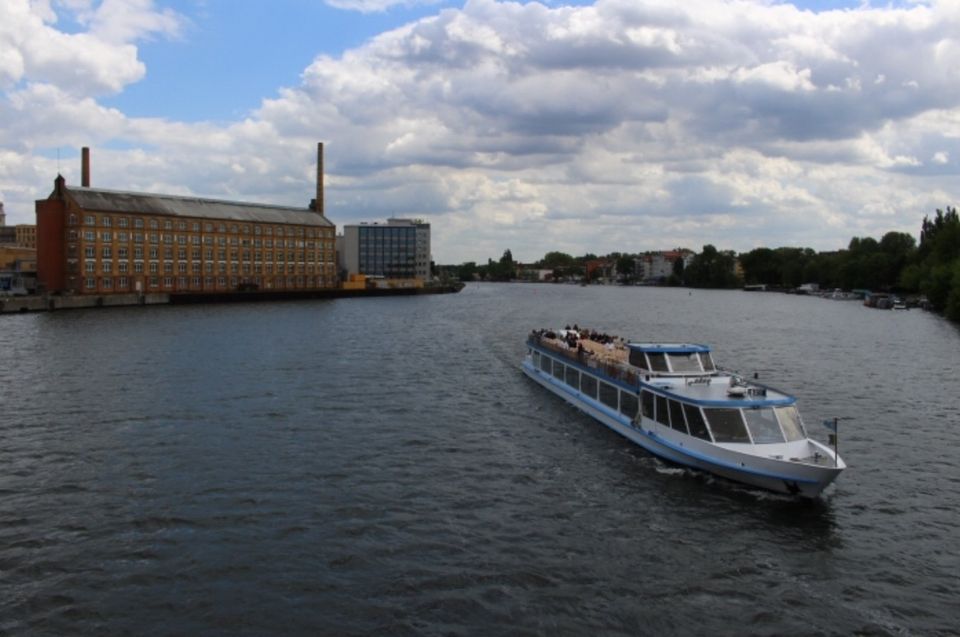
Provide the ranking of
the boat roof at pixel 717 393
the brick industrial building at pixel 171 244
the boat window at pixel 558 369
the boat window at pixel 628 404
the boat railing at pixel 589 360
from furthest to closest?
1. the brick industrial building at pixel 171 244
2. the boat window at pixel 558 369
3. the boat railing at pixel 589 360
4. the boat window at pixel 628 404
5. the boat roof at pixel 717 393

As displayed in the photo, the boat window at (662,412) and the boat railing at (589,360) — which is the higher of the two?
the boat railing at (589,360)

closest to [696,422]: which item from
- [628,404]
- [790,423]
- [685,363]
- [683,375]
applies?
[790,423]

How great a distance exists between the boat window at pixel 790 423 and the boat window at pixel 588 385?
13.8 meters

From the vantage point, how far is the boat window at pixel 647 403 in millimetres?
32625

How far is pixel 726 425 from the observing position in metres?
28.2

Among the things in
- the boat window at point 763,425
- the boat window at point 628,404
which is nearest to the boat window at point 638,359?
the boat window at point 628,404

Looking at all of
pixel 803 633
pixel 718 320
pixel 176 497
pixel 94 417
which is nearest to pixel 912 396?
pixel 803 633

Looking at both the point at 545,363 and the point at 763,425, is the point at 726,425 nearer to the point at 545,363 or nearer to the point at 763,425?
the point at 763,425

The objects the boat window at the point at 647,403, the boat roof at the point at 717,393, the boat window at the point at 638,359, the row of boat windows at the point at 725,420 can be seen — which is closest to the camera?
the row of boat windows at the point at 725,420

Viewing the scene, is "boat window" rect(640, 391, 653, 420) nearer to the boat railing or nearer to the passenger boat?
the passenger boat

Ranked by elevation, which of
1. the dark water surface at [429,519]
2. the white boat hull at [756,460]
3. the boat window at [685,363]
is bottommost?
the dark water surface at [429,519]

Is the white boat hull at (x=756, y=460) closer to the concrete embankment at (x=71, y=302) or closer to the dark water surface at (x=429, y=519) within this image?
the dark water surface at (x=429, y=519)

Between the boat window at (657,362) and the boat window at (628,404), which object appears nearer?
the boat window at (628,404)

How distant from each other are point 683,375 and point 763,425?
7011 mm
